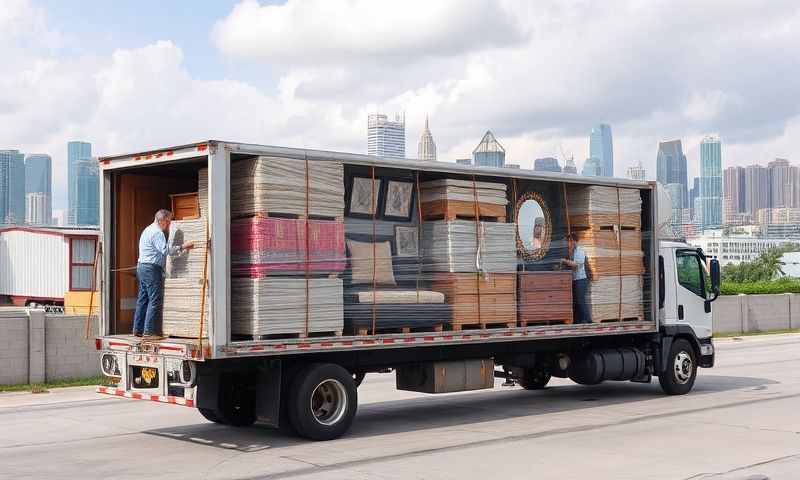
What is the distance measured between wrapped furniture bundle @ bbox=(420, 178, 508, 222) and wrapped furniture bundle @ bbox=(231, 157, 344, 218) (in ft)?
5.57

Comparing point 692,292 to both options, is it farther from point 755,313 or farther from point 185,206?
point 755,313

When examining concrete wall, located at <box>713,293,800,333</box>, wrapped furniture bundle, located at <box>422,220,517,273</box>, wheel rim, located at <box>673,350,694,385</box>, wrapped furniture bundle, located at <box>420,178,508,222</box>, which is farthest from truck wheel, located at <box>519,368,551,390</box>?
concrete wall, located at <box>713,293,800,333</box>

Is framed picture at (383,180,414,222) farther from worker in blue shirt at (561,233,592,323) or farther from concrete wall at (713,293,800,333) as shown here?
concrete wall at (713,293,800,333)

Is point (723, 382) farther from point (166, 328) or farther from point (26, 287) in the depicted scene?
point (26, 287)

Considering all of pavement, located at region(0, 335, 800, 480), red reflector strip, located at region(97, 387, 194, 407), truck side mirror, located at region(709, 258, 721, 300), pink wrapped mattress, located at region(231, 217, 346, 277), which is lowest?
pavement, located at region(0, 335, 800, 480)

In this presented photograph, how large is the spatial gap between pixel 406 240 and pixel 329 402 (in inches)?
95.3

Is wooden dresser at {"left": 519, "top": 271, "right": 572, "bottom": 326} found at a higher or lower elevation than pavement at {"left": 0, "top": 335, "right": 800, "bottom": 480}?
higher

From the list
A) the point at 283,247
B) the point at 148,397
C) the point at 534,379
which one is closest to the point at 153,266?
the point at 148,397

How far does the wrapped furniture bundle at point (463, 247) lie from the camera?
13.3 m

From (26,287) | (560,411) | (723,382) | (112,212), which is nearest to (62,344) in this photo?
(112,212)

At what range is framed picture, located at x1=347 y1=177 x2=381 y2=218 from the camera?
12609mm

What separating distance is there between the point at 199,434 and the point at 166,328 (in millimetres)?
1537

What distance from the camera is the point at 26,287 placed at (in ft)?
167

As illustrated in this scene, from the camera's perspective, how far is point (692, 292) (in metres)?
16.9
